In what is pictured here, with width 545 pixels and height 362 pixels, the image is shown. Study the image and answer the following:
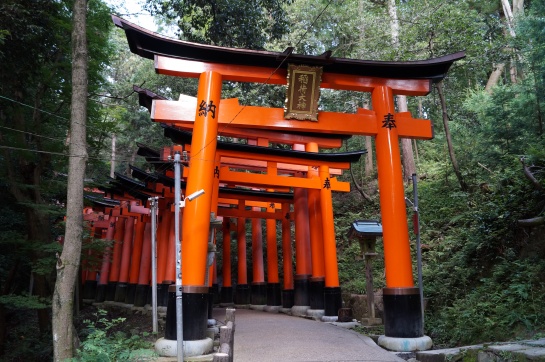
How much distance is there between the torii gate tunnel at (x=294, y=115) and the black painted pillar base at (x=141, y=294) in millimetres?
10739

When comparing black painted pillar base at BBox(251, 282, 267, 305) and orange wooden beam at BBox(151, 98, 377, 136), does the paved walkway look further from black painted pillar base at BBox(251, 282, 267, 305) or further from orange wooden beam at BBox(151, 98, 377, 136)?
black painted pillar base at BBox(251, 282, 267, 305)

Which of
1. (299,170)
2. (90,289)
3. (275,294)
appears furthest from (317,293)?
(90,289)

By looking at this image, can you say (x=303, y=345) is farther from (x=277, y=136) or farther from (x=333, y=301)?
(x=277, y=136)

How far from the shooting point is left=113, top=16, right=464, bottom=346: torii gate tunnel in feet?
27.7

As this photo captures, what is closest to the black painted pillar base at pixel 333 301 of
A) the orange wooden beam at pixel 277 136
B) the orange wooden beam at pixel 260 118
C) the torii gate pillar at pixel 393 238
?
the torii gate pillar at pixel 393 238

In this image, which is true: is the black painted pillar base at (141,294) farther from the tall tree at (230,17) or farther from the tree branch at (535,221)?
the tree branch at (535,221)

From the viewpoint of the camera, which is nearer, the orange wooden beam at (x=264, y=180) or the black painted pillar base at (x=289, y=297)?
the orange wooden beam at (x=264, y=180)

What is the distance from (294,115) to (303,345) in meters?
4.72

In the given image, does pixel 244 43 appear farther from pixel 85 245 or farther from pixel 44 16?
pixel 85 245

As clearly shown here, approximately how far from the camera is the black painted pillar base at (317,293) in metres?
13.5

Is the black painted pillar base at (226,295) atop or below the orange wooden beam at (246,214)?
below

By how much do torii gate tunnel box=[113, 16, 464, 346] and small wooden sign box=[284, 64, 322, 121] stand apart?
0.07ft

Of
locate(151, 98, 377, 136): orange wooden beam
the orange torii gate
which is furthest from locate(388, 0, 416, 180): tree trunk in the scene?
locate(151, 98, 377, 136): orange wooden beam

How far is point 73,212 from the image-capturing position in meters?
7.87
